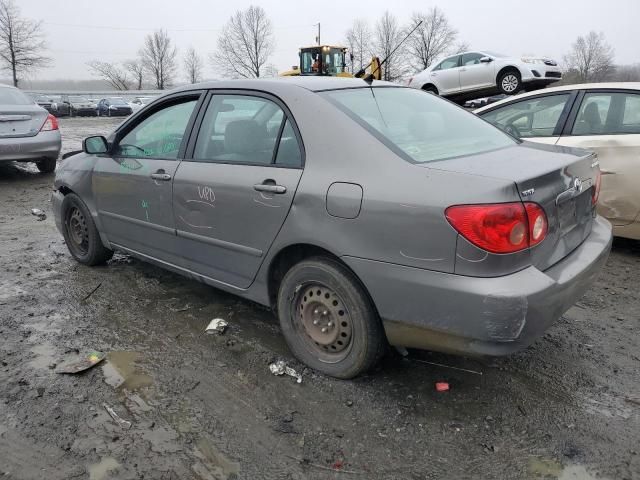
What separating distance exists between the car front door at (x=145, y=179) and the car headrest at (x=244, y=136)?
416 mm

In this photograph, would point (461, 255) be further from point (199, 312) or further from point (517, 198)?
point (199, 312)

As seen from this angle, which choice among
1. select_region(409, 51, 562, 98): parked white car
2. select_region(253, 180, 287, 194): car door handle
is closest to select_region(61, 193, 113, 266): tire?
select_region(253, 180, 287, 194): car door handle

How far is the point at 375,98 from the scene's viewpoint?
324cm

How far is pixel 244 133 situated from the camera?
330 cm

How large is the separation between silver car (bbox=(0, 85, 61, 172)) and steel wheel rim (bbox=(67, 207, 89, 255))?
4492 mm

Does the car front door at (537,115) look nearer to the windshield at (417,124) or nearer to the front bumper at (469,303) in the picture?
the windshield at (417,124)

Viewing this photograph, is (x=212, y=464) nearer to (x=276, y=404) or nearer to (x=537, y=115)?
(x=276, y=404)

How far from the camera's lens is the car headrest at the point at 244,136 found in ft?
10.5

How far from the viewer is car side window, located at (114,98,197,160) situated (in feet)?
12.2

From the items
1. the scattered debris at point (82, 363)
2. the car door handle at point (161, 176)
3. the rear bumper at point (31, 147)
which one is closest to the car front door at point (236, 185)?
the car door handle at point (161, 176)

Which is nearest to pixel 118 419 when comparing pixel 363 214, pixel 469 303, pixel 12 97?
pixel 363 214

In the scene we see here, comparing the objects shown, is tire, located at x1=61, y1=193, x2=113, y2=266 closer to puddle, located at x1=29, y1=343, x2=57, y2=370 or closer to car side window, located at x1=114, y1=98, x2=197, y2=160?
car side window, located at x1=114, y1=98, x2=197, y2=160

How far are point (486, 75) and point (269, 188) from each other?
13051 mm

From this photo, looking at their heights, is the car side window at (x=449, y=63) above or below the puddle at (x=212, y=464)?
above
